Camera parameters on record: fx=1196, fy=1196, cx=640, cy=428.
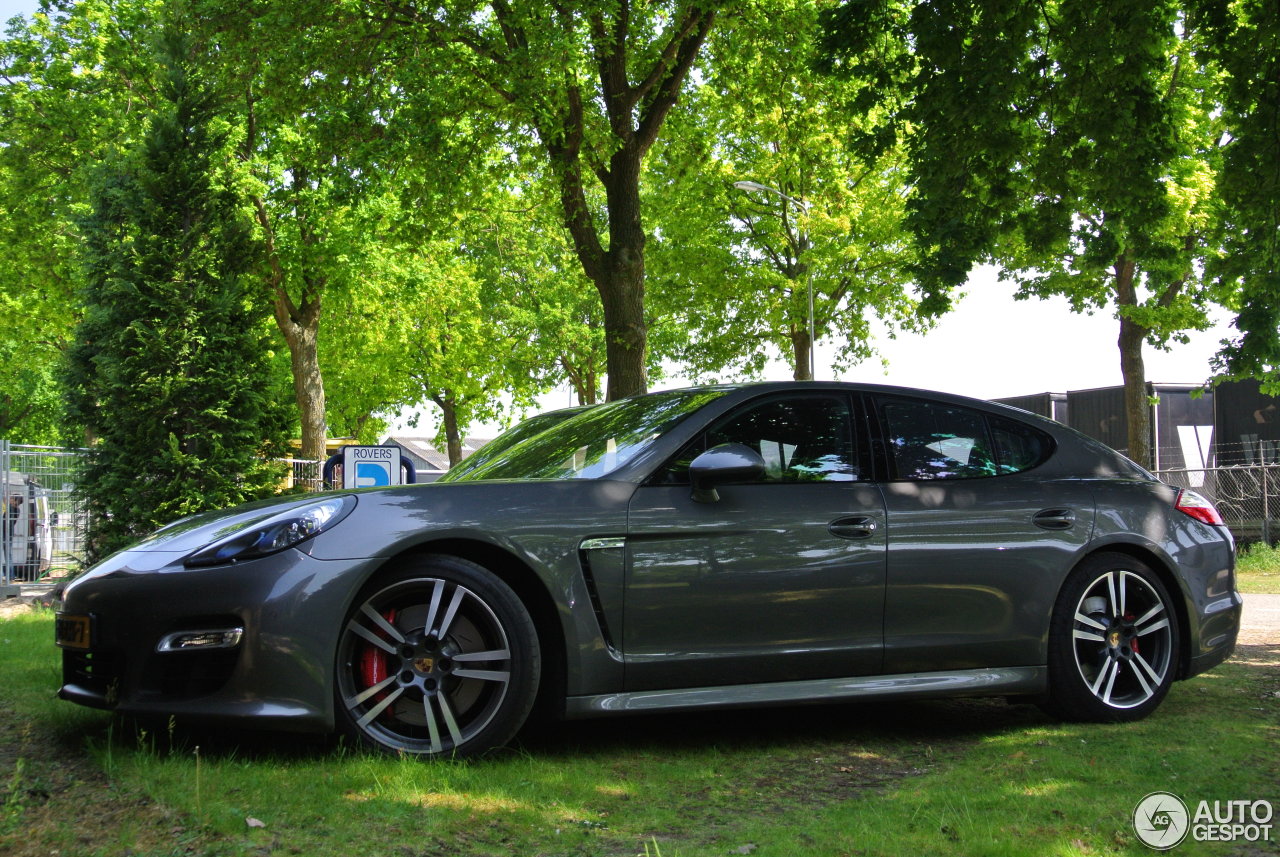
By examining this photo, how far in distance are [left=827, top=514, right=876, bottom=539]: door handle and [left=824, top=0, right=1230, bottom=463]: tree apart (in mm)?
4507

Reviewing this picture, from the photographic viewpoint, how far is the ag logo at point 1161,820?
341 cm

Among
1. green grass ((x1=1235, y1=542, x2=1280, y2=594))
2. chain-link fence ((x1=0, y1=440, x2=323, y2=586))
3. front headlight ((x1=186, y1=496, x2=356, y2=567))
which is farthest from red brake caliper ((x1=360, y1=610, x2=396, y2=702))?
green grass ((x1=1235, y1=542, x2=1280, y2=594))

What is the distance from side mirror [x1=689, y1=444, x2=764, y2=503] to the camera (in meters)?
4.45

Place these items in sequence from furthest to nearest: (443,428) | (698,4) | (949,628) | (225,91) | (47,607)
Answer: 1. (443,428)
2. (225,91)
3. (698,4)
4. (47,607)
5. (949,628)

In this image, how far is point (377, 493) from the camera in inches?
171

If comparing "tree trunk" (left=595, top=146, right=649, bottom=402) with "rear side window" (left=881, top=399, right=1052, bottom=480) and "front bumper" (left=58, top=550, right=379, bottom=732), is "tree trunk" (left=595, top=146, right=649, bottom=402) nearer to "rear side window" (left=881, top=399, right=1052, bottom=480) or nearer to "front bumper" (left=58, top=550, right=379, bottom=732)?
"rear side window" (left=881, top=399, right=1052, bottom=480)

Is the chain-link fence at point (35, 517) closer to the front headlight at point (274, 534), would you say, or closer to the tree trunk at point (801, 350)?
the front headlight at point (274, 534)

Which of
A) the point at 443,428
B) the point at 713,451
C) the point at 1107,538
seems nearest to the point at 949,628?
A: the point at 1107,538

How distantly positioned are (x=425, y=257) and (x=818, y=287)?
9.48 meters

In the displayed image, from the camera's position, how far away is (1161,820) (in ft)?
11.7

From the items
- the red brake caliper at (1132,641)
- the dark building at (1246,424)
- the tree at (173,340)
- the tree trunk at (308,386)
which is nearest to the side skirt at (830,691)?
the red brake caliper at (1132,641)

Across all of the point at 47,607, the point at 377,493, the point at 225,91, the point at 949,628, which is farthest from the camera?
the point at 225,91

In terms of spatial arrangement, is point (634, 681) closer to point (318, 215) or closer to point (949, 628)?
point (949, 628)

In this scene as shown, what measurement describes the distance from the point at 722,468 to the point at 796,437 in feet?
2.12
